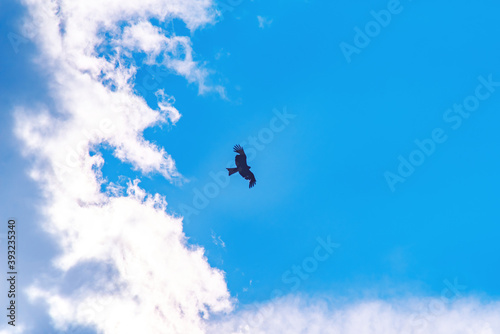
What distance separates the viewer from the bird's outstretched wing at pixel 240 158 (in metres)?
66.4

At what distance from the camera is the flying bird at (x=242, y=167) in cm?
6650

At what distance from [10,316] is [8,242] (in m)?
7.96

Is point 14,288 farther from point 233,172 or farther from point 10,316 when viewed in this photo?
point 233,172

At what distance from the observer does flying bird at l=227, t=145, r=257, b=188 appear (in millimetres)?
66500

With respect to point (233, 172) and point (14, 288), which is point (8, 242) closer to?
point (14, 288)

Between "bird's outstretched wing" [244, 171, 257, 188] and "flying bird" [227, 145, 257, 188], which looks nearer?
"flying bird" [227, 145, 257, 188]

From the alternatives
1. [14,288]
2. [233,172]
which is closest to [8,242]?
[14,288]

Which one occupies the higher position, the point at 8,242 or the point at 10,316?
the point at 8,242

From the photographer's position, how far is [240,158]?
219 feet

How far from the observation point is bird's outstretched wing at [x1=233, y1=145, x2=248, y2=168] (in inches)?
2613

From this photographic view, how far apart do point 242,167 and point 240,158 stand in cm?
117

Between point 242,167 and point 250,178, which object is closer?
point 242,167

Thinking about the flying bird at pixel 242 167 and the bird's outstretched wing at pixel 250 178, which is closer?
the flying bird at pixel 242 167

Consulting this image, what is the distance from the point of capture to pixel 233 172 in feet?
221
